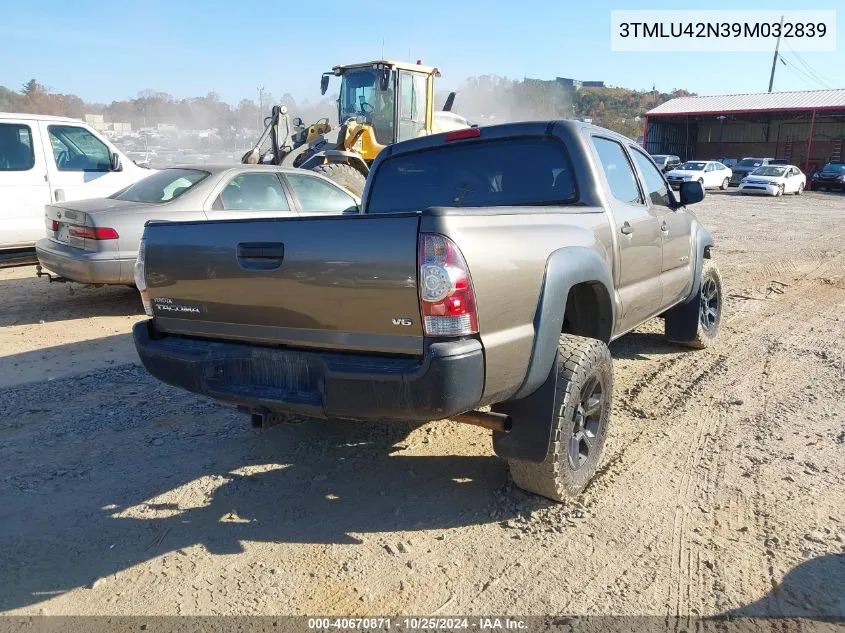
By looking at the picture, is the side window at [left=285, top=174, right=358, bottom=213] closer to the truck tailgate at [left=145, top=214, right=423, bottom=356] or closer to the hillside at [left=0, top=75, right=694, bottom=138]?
the truck tailgate at [left=145, top=214, right=423, bottom=356]

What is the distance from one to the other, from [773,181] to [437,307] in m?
31.8

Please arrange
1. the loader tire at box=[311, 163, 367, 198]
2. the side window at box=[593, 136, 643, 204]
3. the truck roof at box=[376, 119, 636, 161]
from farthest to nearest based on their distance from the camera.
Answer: the loader tire at box=[311, 163, 367, 198], the side window at box=[593, 136, 643, 204], the truck roof at box=[376, 119, 636, 161]

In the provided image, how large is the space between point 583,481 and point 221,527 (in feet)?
6.02

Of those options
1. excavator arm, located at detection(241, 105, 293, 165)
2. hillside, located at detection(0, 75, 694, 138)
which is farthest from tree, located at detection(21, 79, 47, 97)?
excavator arm, located at detection(241, 105, 293, 165)

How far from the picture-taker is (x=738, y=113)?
1692 inches

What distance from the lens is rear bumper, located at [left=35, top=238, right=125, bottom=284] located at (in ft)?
21.3

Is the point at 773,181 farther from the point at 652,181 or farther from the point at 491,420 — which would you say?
the point at 491,420

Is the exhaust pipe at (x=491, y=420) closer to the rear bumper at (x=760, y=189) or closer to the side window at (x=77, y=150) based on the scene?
the side window at (x=77, y=150)

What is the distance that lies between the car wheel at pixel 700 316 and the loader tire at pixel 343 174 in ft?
23.1

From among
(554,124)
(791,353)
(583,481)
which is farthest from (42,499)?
(791,353)

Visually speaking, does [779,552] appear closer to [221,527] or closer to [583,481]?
[583,481]

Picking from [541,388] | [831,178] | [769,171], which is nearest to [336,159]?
[541,388]

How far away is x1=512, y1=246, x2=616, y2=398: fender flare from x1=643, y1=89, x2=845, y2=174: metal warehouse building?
42742 mm

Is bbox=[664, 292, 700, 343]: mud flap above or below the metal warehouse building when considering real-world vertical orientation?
below
